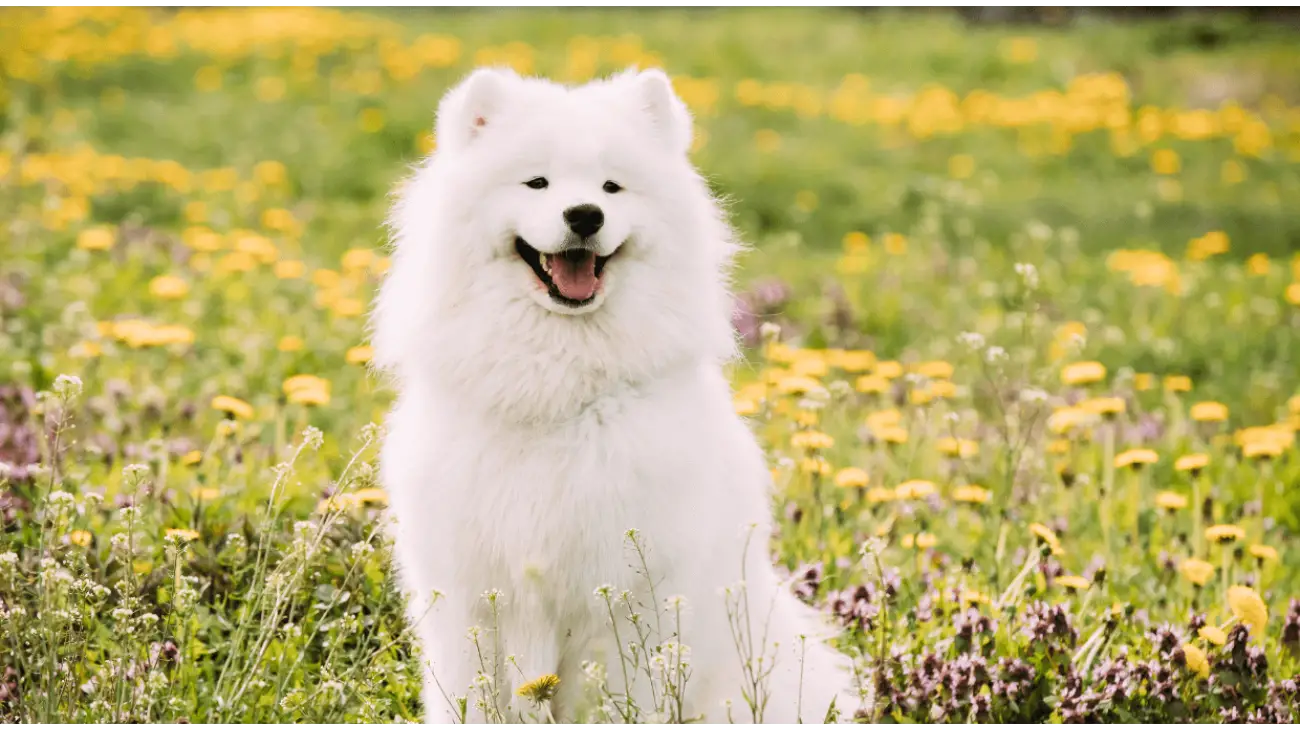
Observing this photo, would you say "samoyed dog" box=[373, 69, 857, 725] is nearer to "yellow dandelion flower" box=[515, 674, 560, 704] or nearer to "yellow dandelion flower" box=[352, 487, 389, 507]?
"yellow dandelion flower" box=[515, 674, 560, 704]

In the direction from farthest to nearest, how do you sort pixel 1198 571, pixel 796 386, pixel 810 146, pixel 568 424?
pixel 810 146 < pixel 796 386 < pixel 1198 571 < pixel 568 424

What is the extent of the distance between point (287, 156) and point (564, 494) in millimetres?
8297

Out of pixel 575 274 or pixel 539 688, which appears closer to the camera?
pixel 539 688

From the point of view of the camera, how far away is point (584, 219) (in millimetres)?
2896

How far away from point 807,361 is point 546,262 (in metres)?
2.02

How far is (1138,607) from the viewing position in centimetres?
401

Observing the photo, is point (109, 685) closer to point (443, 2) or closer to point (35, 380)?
point (35, 380)

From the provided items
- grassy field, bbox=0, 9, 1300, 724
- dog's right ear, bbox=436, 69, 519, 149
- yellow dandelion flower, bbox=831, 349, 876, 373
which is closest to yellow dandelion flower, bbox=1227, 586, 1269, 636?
grassy field, bbox=0, 9, 1300, 724

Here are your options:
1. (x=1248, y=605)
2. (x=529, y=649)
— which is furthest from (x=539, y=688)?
(x=1248, y=605)

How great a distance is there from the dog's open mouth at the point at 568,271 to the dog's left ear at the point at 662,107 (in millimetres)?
395

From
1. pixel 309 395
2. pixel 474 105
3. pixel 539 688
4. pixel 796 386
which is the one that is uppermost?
pixel 474 105

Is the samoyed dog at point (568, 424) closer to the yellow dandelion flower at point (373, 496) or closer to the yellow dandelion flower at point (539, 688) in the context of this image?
the yellow dandelion flower at point (539, 688)

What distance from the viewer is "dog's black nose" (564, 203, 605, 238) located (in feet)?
9.47

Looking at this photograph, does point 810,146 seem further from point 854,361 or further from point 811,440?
point 811,440
